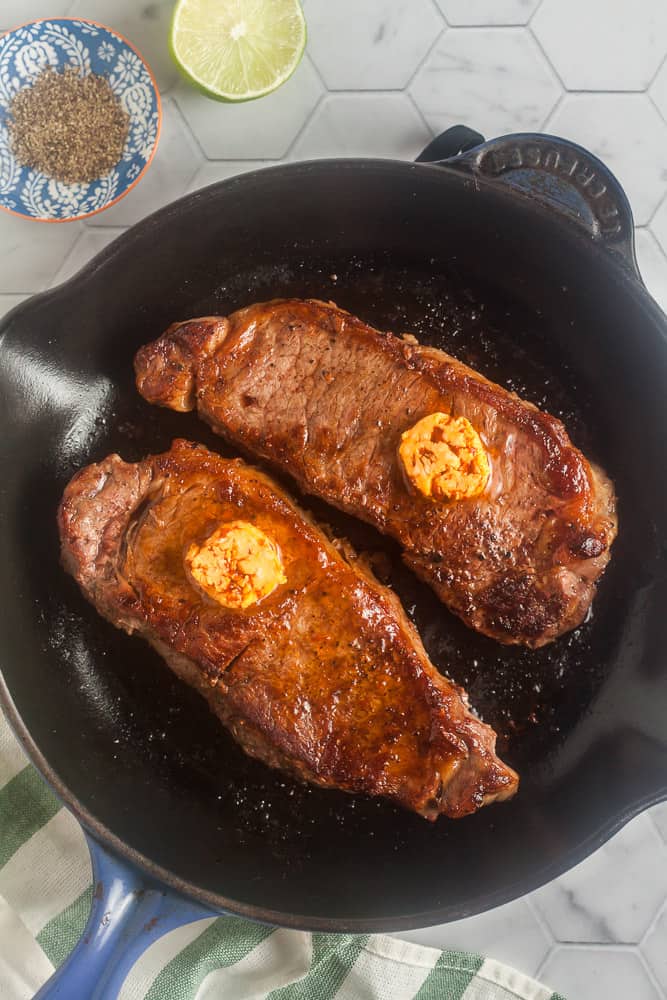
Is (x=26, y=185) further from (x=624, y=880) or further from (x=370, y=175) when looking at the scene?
(x=624, y=880)

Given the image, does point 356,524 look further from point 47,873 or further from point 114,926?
point 47,873

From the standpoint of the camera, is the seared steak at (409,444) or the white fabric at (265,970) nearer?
the seared steak at (409,444)

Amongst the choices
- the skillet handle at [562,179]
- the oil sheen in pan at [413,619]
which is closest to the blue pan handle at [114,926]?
the oil sheen in pan at [413,619]

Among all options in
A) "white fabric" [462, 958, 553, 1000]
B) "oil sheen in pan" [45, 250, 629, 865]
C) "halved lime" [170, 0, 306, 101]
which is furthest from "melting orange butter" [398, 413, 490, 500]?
"white fabric" [462, 958, 553, 1000]

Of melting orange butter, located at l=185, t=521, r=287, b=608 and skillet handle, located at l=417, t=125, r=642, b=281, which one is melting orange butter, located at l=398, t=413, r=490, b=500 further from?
skillet handle, located at l=417, t=125, r=642, b=281

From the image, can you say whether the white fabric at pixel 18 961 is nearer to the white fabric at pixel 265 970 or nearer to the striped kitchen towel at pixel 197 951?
the striped kitchen towel at pixel 197 951

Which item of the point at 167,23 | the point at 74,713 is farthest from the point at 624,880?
the point at 167,23
